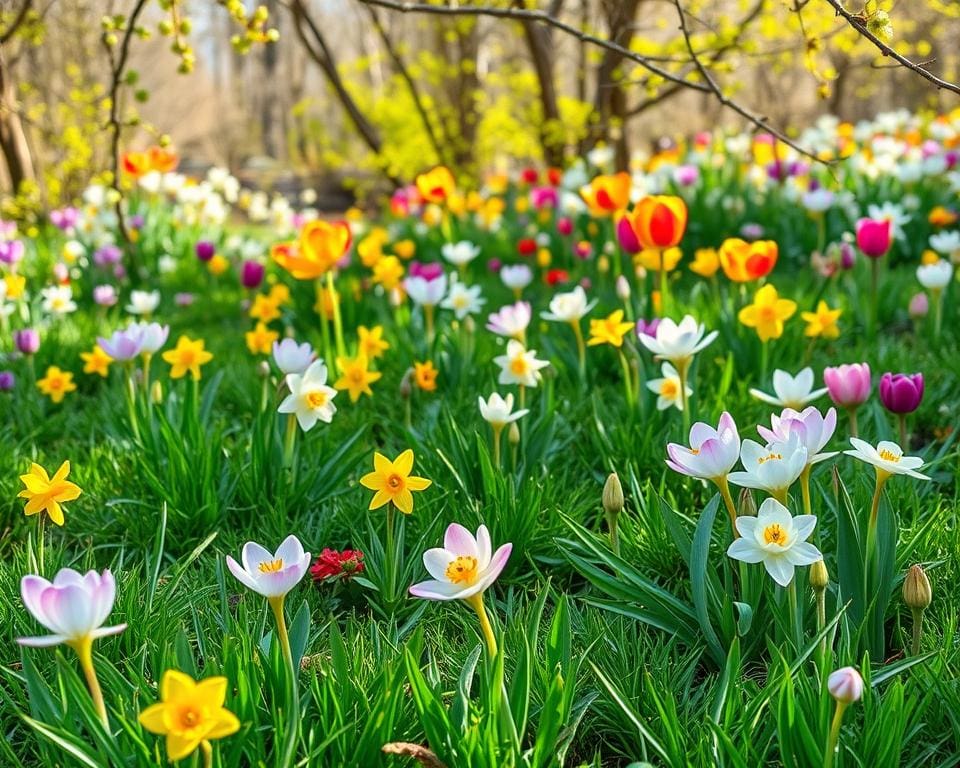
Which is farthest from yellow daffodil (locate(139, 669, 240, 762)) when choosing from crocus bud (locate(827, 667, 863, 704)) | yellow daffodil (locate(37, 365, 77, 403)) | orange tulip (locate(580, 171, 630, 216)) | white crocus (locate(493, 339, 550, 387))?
orange tulip (locate(580, 171, 630, 216))

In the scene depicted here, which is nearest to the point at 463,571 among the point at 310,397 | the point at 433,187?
the point at 310,397

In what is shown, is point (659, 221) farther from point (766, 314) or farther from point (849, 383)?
point (849, 383)

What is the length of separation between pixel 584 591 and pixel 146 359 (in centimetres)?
127

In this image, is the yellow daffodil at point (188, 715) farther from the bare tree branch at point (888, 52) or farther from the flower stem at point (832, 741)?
the bare tree branch at point (888, 52)

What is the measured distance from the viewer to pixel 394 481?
1.52 meters

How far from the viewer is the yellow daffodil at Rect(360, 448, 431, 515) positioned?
4.89 feet

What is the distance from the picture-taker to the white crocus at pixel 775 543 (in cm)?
126

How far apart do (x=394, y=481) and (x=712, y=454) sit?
0.51 m

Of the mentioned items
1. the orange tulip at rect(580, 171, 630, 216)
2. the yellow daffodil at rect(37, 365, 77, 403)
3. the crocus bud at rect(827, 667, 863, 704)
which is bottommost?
the yellow daffodil at rect(37, 365, 77, 403)

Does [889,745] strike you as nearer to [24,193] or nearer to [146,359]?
[146,359]

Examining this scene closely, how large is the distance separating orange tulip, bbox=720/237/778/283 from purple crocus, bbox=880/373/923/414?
28.1 inches

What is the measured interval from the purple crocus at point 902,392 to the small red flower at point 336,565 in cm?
113

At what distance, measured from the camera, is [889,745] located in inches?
45.8

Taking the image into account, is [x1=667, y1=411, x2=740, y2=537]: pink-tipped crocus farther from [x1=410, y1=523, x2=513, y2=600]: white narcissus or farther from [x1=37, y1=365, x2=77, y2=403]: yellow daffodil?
[x1=37, y1=365, x2=77, y2=403]: yellow daffodil
